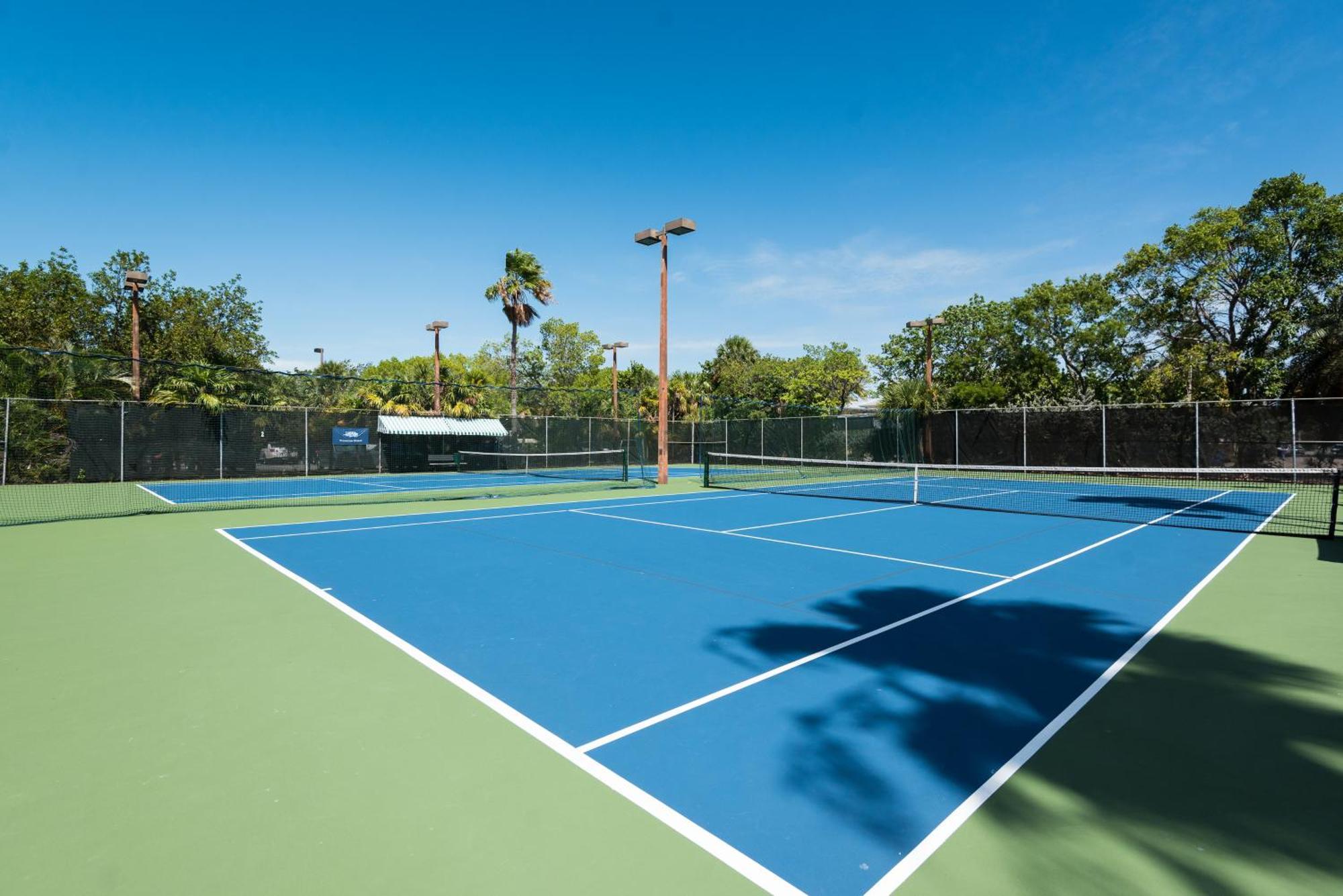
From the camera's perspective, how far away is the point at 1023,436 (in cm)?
2623

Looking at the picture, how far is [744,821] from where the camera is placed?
2703 millimetres

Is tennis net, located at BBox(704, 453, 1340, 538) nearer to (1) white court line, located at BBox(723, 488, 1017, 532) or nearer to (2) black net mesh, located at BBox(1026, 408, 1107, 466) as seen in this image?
(1) white court line, located at BBox(723, 488, 1017, 532)

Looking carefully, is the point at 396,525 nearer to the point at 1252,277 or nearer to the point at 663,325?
the point at 663,325

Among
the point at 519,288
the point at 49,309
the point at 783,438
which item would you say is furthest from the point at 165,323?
the point at 783,438

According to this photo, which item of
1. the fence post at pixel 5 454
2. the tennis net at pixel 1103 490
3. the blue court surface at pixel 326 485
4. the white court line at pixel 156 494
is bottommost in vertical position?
the tennis net at pixel 1103 490

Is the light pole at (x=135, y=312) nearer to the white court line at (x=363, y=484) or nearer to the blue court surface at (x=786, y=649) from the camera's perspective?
the white court line at (x=363, y=484)

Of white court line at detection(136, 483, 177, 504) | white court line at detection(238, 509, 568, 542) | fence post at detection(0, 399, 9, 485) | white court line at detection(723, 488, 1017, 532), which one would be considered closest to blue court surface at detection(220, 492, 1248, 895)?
white court line at detection(238, 509, 568, 542)

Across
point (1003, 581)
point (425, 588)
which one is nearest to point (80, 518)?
point (425, 588)

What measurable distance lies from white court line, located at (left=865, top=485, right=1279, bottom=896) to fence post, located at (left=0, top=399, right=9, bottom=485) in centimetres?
2205

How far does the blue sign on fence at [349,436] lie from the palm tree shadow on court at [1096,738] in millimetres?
24594

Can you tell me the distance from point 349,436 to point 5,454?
10464 mm

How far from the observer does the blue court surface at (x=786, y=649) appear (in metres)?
2.85

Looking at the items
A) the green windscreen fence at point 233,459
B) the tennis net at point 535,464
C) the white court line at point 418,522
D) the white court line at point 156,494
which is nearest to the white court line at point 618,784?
the white court line at point 418,522

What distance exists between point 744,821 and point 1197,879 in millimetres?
1633
